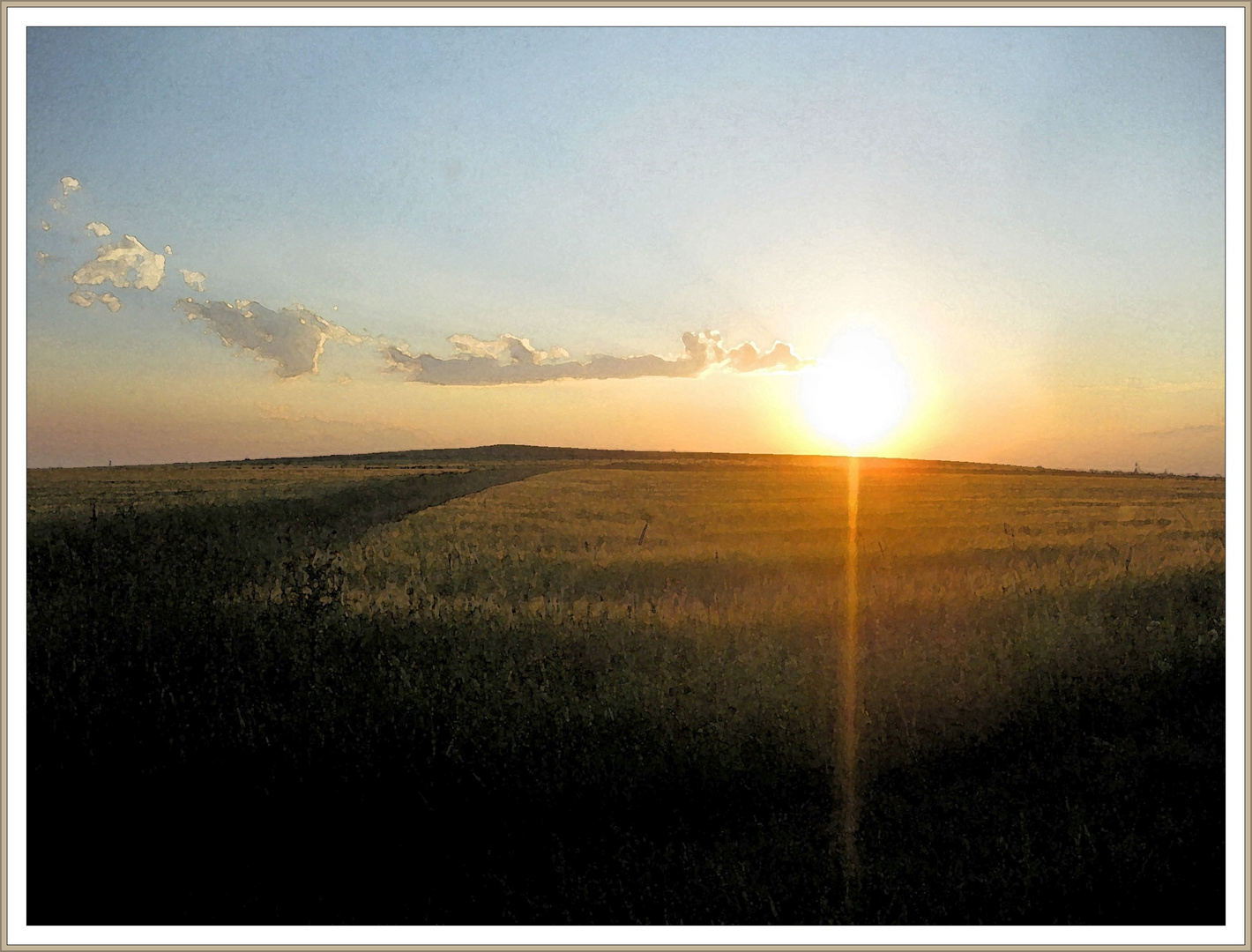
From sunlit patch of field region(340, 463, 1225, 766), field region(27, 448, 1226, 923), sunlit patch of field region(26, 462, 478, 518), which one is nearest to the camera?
field region(27, 448, 1226, 923)

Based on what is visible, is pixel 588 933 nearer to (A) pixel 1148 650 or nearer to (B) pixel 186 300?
(A) pixel 1148 650

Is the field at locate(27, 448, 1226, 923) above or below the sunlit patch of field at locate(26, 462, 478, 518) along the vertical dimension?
below

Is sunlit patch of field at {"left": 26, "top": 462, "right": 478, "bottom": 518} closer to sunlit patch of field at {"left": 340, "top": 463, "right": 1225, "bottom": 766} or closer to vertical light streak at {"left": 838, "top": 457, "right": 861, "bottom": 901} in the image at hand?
sunlit patch of field at {"left": 340, "top": 463, "right": 1225, "bottom": 766}

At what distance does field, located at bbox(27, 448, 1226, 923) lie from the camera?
15.6ft

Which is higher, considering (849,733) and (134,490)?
(134,490)

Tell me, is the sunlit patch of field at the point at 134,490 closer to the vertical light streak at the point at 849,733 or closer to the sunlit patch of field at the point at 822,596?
the sunlit patch of field at the point at 822,596

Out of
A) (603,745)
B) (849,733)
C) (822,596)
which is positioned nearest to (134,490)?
(822,596)

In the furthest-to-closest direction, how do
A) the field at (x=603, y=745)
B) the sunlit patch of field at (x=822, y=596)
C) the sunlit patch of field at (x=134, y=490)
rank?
the sunlit patch of field at (x=134, y=490)
the sunlit patch of field at (x=822, y=596)
the field at (x=603, y=745)

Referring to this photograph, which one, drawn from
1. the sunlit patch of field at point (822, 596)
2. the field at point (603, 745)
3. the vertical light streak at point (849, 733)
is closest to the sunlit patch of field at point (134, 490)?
the field at point (603, 745)

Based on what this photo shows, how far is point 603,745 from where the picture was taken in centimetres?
565

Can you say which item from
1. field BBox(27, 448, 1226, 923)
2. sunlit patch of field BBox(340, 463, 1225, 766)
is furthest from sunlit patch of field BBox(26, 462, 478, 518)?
sunlit patch of field BBox(340, 463, 1225, 766)

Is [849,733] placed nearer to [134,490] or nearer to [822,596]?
[822,596]

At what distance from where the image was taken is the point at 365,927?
15.6 ft

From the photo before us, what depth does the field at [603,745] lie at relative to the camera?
4.75 metres
